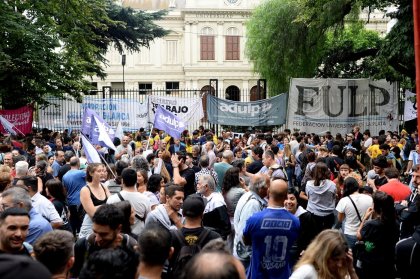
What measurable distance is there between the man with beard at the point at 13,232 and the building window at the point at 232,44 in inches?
1993

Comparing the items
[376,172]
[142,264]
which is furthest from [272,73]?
[142,264]

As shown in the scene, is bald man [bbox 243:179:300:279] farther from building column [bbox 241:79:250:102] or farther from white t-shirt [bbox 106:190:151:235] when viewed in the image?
building column [bbox 241:79:250:102]

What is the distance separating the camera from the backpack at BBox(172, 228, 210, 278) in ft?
14.3

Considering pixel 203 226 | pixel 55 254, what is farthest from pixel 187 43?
pixel 55 254

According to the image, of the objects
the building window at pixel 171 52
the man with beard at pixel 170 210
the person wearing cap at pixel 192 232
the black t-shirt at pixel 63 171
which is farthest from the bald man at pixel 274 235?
the building window at pixel 171 52

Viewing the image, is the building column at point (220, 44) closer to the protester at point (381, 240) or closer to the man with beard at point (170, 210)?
the protester at point (381, 240)

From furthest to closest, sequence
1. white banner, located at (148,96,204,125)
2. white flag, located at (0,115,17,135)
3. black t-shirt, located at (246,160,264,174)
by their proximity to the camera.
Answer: white banner, located at (148,96,204,125), white flag, located at (0,115,17,135), black t-shirt, located at (246,160,264,174)

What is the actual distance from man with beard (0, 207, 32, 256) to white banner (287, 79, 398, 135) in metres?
17.7

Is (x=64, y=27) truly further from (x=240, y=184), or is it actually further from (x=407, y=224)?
(x=407, y=224)

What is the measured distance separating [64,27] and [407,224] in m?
17.3

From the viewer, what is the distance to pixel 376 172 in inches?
363

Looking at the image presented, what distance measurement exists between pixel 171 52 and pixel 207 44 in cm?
358

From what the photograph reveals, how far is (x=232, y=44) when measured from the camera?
2143 inches

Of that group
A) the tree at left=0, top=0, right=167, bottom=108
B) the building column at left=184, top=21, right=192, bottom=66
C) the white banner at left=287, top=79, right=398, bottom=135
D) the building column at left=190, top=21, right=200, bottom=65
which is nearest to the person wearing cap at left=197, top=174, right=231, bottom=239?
the tree at left=0, top=0, right=167, bottom=108
